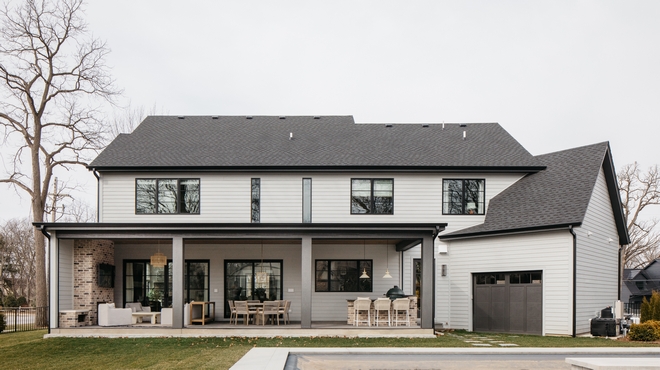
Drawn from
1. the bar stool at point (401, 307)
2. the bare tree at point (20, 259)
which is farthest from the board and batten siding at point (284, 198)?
the bare tree at point (20, 259)

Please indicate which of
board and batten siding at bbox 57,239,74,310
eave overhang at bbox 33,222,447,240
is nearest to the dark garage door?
eave overhang at bbox 33,222,447,240

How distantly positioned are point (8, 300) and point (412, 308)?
81.7ft

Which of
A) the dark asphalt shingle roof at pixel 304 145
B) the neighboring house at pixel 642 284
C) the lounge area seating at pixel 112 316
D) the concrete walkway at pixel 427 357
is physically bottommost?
the neighboring house at pixel 642 284

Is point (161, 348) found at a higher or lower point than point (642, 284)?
higher

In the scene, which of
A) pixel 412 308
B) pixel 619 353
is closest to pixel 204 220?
pixel 412 308

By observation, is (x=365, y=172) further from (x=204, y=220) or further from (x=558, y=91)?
(x=558, y=91)

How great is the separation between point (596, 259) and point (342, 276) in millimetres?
8212

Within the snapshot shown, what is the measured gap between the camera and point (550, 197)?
55.1 feet

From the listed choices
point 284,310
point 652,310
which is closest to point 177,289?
point 284,310

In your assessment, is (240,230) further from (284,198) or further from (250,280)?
(250,280)

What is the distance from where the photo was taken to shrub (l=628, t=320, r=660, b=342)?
1386 centimetres

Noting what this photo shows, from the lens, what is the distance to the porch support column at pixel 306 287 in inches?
570

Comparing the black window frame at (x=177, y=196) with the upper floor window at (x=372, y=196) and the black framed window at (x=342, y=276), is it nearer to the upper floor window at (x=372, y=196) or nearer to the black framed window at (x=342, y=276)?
the black framed window at (x=342, y=276)

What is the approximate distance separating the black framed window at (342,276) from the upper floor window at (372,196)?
186 centimetres
